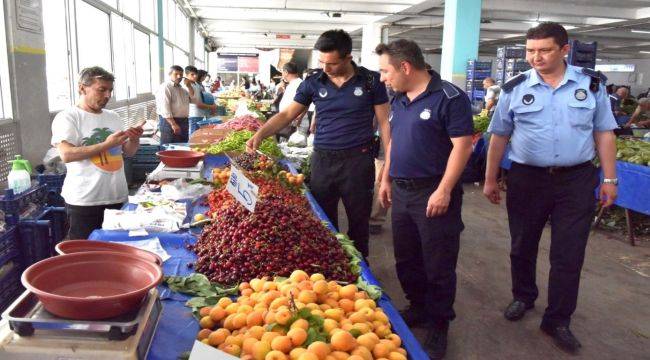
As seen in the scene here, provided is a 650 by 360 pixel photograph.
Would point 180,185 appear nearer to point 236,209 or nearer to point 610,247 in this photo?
point 236,209

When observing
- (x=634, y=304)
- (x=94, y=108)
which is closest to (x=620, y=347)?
(x=634, y=304)

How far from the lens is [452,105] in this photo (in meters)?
2.54

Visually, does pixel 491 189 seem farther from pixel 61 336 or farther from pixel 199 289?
pixel 61 336

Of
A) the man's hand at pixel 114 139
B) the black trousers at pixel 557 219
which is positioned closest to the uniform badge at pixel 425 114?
the black trousers at pixel 557 219

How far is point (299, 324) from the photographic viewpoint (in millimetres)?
1489

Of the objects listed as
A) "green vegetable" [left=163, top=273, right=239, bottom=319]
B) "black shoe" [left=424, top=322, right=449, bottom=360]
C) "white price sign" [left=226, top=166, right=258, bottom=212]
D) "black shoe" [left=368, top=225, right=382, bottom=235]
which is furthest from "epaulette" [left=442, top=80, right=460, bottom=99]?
"black shoe" [left=368, top=225, right=382, bottom=235]

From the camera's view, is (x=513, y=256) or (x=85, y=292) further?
(x=513, y=256)

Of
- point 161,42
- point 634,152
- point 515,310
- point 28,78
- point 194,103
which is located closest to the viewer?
point 515,310

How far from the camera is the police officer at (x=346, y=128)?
314 centimetres

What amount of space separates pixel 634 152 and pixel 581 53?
1.78 m

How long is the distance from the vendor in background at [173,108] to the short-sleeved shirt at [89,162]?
4.19 metres

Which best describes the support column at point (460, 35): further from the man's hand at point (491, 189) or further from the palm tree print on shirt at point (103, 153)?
the palm tree print on shirt at point (103, 153)

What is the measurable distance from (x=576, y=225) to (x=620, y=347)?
974 millimetres

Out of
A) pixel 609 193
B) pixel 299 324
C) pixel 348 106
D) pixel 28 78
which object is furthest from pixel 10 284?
pixel 609 193
